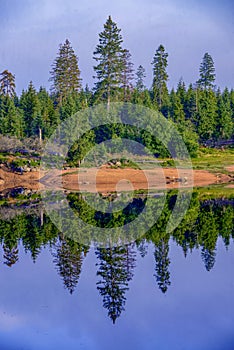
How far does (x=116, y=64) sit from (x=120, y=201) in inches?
1569

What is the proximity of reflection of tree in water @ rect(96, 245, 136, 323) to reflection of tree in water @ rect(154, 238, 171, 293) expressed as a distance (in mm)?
953

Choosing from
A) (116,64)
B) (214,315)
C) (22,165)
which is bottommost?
(214,315)

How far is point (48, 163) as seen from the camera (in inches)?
2296

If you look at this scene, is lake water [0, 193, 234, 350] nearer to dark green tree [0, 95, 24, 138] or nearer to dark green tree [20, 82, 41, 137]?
dark green tree [0, 95, 24, 138]

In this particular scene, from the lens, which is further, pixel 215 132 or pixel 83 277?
pixel 215 132

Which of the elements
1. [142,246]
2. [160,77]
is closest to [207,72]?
[160,77]

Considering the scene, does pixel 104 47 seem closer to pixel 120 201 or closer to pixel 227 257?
pixel 120 201

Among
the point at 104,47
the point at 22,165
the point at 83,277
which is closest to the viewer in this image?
the point at 83,277

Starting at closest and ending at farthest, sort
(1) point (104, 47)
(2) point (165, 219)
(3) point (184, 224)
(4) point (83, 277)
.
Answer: (4) point (83, 277) → (3) point (184, 224) → (2) point (165, 219) → (1) point (104, 47)

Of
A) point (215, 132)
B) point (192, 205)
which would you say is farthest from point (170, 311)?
point (215, 132)

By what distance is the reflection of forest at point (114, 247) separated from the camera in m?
16.2

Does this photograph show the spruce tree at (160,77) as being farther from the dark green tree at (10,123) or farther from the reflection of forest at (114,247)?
the reflection of forest at (114,247)

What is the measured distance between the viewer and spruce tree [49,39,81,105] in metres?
88.0

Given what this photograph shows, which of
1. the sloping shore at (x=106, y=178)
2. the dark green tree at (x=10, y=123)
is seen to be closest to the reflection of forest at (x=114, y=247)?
the sloping shore at (x=106, y=178)
